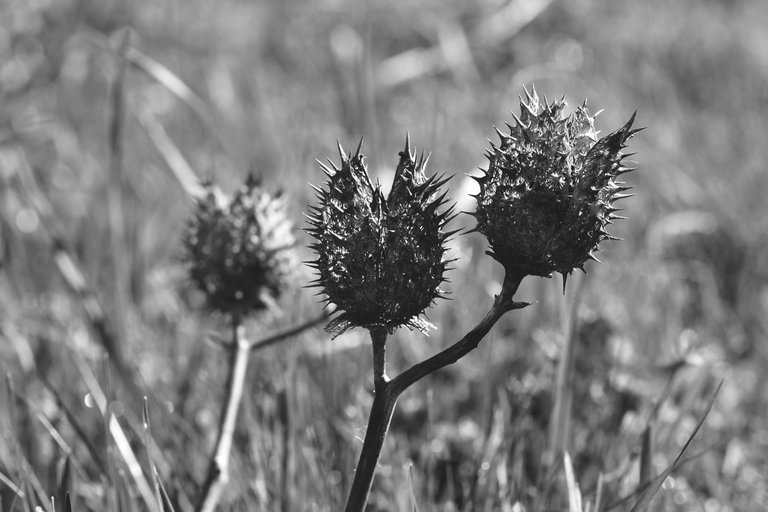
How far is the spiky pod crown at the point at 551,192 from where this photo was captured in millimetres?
1335

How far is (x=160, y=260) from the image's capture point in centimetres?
372

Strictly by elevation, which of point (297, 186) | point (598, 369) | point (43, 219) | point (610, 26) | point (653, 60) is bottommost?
point (598, 369)

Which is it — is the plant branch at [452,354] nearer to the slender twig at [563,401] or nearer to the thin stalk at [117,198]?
the slender twig at [563,401]

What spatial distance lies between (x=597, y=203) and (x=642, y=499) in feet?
1.69

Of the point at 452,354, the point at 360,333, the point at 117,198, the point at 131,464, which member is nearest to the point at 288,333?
the point at 131,464

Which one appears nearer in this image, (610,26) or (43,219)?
(43,219)

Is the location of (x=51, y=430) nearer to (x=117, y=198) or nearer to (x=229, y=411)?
(x=229, y=411)

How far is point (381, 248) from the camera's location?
54.0 inches

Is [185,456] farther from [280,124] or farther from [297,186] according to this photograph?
[280,124]

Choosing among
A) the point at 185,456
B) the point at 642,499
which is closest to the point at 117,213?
the point at 185,456

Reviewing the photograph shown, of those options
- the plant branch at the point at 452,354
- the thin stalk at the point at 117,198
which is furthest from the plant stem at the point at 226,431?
the thin stalk at the point at 117,198

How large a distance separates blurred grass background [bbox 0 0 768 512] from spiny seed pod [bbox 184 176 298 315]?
13 cm

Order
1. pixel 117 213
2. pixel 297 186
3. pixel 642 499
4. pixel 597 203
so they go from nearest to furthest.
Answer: pixel 597 203, pixel 642 499, pixel 117 213, pixel 297 186

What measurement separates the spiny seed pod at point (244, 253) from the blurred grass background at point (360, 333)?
0.42 ft
